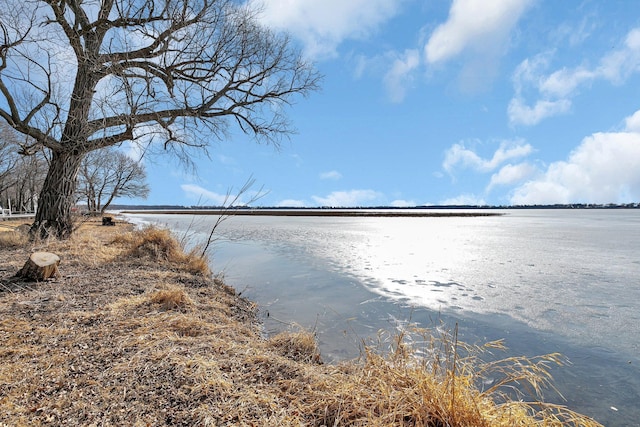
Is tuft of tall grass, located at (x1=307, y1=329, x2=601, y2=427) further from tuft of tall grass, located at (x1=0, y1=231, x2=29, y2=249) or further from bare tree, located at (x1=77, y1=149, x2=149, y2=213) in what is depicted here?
bare tree, located at (x1=77, y1=149, x2=149, y2=213)

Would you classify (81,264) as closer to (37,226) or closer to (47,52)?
(37,226)

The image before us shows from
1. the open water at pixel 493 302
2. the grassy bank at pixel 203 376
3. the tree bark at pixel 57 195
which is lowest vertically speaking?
the open water at pixel 493 302

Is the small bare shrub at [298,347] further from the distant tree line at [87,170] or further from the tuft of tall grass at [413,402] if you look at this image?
the distant tree line at [87,170]

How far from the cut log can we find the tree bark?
15.9ft

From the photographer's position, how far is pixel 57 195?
359 inches

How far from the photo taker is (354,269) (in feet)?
27.1

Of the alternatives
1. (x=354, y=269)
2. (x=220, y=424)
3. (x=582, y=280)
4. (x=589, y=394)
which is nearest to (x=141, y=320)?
(x=220, y=424)

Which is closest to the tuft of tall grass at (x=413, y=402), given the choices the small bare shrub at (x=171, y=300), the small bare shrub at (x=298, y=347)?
the small bare shrub at (x=298, y=347)

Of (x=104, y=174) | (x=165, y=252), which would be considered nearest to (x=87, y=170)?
(x=104, y=174)

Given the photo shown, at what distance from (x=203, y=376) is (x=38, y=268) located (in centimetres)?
443

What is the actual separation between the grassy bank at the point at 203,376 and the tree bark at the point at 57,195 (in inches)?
230

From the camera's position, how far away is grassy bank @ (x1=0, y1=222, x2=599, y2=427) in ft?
6.47

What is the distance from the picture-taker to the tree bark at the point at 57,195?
29.5ft

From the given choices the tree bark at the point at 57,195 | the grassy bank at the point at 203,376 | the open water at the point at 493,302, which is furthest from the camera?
the tree bark at the point at 57,195
